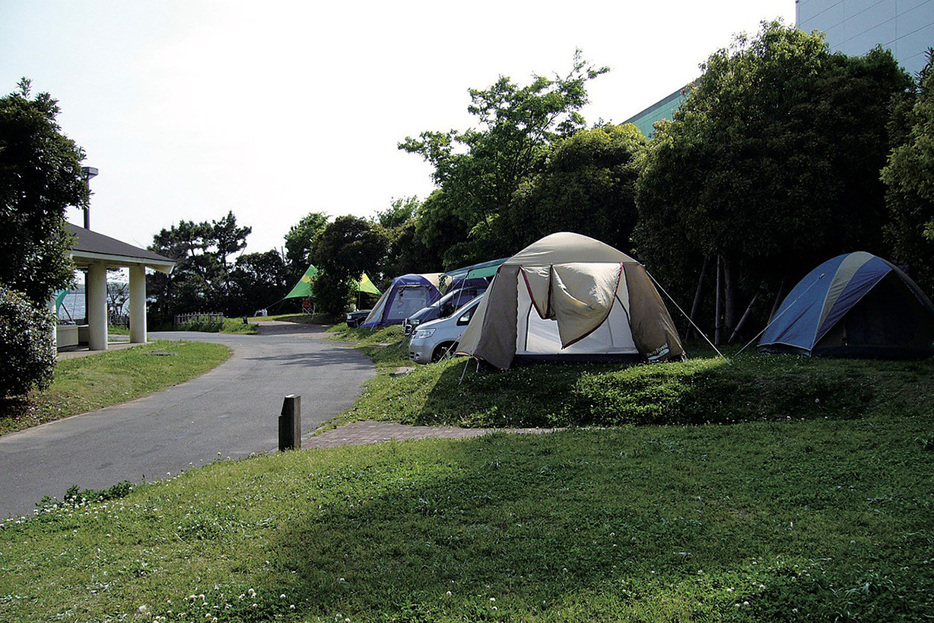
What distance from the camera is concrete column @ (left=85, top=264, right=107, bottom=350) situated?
20.6 metres

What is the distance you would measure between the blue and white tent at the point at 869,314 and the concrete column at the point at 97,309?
19.6 meters

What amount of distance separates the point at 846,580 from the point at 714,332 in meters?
13.5

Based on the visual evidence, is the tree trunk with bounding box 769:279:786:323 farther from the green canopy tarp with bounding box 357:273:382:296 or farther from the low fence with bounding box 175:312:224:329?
the low fence with bounding box 175:312:224:329

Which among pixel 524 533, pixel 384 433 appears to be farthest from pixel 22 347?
pixel 524 533

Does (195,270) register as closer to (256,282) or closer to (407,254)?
(256,282)

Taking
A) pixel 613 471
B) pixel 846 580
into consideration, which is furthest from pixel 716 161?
pixel 846 580

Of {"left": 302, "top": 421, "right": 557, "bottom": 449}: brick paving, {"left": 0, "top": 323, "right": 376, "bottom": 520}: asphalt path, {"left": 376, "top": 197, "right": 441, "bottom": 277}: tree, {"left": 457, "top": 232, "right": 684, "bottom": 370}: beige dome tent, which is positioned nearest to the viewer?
{"left": 0, "top": 323, "right": 376, "bottom": 520}: asphalt path

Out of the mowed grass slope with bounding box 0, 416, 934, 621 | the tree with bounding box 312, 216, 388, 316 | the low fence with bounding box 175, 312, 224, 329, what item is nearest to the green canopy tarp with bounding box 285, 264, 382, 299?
the tree with bounding box 312, 216, 388, 316

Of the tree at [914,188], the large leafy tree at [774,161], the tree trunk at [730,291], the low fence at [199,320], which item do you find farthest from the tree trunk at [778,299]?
the low fence at [199,320]

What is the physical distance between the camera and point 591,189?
67.6 ft

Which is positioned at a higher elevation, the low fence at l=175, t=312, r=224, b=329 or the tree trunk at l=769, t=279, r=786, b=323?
the tree trunk at l=769, t=279, r=786, b=323

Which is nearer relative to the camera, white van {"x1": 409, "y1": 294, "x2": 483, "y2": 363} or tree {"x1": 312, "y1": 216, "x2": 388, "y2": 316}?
white van {"x1": 409, "y1": 294, "x2": 483, "y2": 363}

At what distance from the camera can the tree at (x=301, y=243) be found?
59312mm

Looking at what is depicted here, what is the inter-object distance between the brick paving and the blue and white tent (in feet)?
18.1
